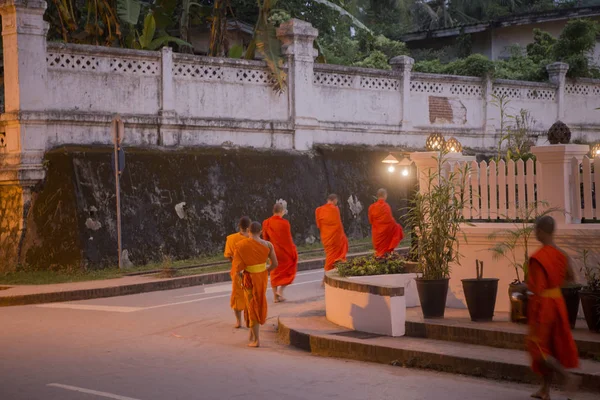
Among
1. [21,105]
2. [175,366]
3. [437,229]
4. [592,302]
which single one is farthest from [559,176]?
[21,105]

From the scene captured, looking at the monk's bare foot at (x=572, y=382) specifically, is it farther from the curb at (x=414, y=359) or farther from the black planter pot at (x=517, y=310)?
the black planter pot at (x=517, y=310)

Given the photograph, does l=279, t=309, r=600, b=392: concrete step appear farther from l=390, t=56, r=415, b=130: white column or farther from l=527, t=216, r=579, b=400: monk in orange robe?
l=390, t=56, r=415, b=130: white column

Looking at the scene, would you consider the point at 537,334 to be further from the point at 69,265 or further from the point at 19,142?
the point at 19,142

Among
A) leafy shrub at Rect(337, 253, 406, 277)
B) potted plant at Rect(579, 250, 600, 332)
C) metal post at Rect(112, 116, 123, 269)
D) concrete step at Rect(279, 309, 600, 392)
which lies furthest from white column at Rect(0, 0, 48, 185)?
potted plant at Rect(579, 250, 600, 332)

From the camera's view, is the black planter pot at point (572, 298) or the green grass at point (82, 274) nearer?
the black planter pot at point (572, 298)

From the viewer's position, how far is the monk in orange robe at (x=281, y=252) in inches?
585

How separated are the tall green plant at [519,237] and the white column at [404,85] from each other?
1363 cm

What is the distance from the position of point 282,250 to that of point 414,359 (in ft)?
20.6

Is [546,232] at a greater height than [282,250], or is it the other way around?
[546,232]

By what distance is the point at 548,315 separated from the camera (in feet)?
24.4

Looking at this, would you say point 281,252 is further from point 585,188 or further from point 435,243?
point 585,188

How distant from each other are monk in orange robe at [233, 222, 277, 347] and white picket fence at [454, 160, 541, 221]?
8.99ft

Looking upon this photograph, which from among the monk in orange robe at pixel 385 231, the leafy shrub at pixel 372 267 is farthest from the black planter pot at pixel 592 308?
the monk in orange robe at pixel 385 231

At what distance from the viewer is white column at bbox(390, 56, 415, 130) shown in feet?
79.8
